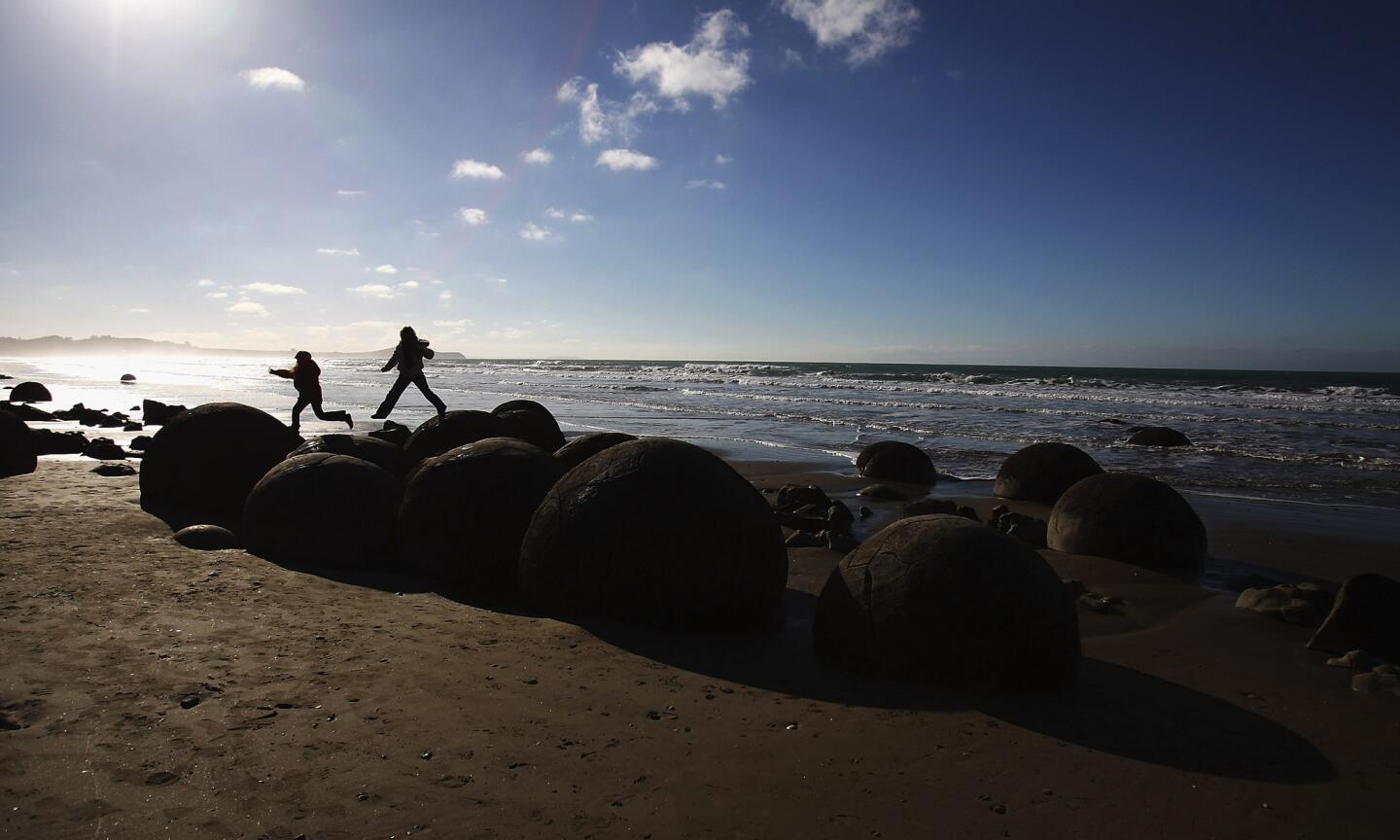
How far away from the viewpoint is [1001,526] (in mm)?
8445

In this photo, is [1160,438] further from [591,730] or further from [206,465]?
[206,465]

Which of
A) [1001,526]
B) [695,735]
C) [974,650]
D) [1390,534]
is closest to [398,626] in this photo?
[695,735]

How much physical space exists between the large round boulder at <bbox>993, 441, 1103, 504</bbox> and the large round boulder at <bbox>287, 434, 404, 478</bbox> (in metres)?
8.42

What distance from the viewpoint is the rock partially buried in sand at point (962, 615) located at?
4.00 meters

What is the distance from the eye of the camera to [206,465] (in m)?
8.38

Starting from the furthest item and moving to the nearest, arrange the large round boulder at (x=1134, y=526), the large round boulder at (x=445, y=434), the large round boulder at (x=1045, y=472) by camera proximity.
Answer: the large round boulder at (x=1045, y=472) → the large round boulder at (x=445, y=434) → the large round boulder at (x=1134, y=526)

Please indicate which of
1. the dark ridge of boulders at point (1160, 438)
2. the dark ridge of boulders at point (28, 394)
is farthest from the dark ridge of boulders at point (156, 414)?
the dark ridge of boulders at point (1160, 438)

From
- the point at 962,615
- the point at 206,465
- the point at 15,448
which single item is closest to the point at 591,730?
the point at 962,615

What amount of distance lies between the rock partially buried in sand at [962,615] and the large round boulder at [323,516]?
166 inches

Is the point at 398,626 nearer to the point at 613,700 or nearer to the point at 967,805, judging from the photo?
the point at 613,700

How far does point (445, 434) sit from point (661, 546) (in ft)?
17.8

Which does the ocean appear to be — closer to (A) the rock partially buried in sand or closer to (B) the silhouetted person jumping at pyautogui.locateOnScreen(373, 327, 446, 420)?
(B) the silhouetted person jumping at pyautogui.locateOnScreen(373, 327, 446, 420)

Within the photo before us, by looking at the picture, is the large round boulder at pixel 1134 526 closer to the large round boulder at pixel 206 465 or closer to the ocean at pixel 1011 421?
the ocean at pixel 1011 421

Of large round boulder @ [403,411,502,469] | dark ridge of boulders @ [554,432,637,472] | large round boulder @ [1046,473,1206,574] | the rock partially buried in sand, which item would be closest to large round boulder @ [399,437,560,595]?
dark ridge of boulders @ [554,432,637,472]
